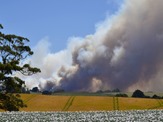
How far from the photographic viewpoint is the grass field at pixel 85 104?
10581cm

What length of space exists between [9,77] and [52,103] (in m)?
43.5

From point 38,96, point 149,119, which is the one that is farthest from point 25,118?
point 38,96

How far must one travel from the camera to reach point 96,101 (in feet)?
380

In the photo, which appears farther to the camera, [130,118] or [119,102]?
[119,102]

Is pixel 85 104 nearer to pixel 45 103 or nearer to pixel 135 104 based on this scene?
pixel 45 103

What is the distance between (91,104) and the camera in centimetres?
11100

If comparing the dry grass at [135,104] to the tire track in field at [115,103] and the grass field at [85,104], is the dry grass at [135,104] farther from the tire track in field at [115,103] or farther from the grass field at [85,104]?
the tire track in field at [115,103]

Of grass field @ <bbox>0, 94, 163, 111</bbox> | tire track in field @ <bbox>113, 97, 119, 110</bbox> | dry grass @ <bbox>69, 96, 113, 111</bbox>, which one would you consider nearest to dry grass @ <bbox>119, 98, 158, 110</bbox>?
grass field @ <bbox>0, 94, 163, 111</bbox>

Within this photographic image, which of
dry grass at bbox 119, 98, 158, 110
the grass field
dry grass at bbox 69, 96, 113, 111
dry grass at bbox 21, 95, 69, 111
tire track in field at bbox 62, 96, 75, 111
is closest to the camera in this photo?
dry grass at bbox 69, 96, 113, 111

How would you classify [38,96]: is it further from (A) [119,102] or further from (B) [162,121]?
(B) [162,121]

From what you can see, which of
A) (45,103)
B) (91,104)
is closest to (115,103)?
(91,104)

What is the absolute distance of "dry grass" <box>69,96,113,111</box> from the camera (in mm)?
104850

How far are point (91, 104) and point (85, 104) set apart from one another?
5.67 ft

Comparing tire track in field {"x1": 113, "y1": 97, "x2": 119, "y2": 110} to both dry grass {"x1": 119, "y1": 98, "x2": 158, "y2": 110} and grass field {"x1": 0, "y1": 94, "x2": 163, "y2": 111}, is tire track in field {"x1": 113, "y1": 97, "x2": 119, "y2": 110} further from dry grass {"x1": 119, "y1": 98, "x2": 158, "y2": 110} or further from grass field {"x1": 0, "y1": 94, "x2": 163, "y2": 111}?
dry grass {"x1": 119, "y1": 98, "x2": 158, "y2": 110}
